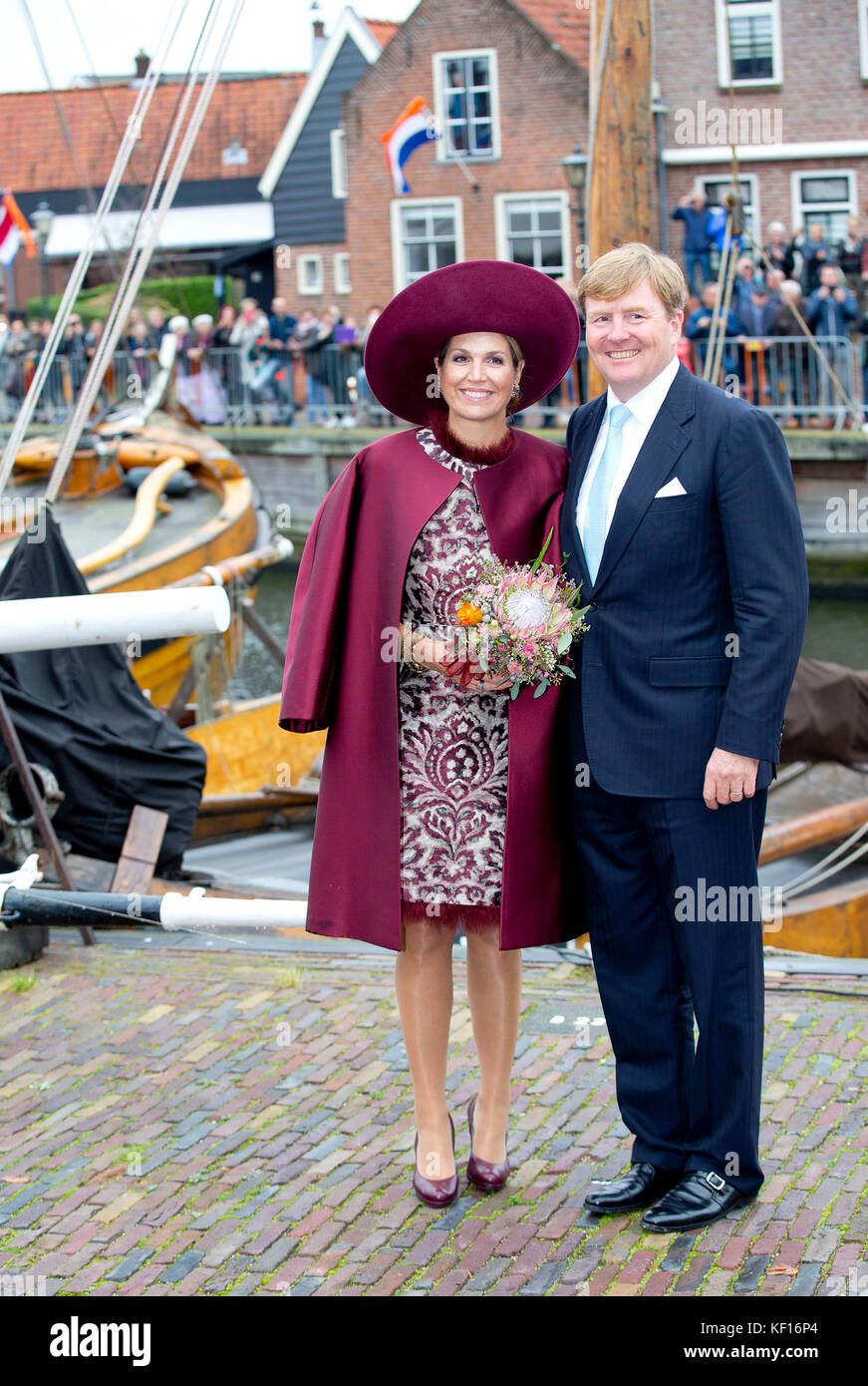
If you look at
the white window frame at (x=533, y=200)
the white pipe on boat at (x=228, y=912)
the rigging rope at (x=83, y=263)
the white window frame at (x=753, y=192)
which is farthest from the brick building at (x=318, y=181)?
the white pipe on boat at (x=228, y=912)

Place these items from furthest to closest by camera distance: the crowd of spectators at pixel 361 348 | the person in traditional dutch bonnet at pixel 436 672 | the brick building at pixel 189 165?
1. the brick building at pixel 189 165
2. the crowd of spectators at pixel 361 348
3. the person in traditional dutch bonnet at pixel 436 672

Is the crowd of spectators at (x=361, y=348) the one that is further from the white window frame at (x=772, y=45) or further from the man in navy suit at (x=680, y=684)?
the man in navy suit at (x=680, y=684)

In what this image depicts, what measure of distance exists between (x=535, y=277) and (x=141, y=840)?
12.2 ft

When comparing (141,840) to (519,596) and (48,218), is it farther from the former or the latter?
(48,218)

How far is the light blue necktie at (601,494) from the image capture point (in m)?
3.31

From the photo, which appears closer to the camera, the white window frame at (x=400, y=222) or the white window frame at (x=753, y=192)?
the white window frame at (x=753, y=192)

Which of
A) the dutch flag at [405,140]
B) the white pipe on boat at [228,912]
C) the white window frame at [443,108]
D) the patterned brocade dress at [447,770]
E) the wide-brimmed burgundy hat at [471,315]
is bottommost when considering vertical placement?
the white pipe on boat at [228,912]

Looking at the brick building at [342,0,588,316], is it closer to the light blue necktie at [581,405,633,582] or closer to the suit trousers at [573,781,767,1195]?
the light blue necktie at [581,405,633,582]

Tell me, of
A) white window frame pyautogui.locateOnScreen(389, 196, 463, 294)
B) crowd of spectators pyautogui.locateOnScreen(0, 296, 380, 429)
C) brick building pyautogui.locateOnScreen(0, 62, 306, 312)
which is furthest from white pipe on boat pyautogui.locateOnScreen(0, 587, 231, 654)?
brick building pyautogui.locateOnScreen(0, 62, 306, 312)

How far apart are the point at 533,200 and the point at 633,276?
2573 cm

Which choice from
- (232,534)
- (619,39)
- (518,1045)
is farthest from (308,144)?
(518,1045)

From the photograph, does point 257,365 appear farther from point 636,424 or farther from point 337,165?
point 636,424

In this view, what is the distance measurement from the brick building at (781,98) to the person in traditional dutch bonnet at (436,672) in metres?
22.9

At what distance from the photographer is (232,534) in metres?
12.0
